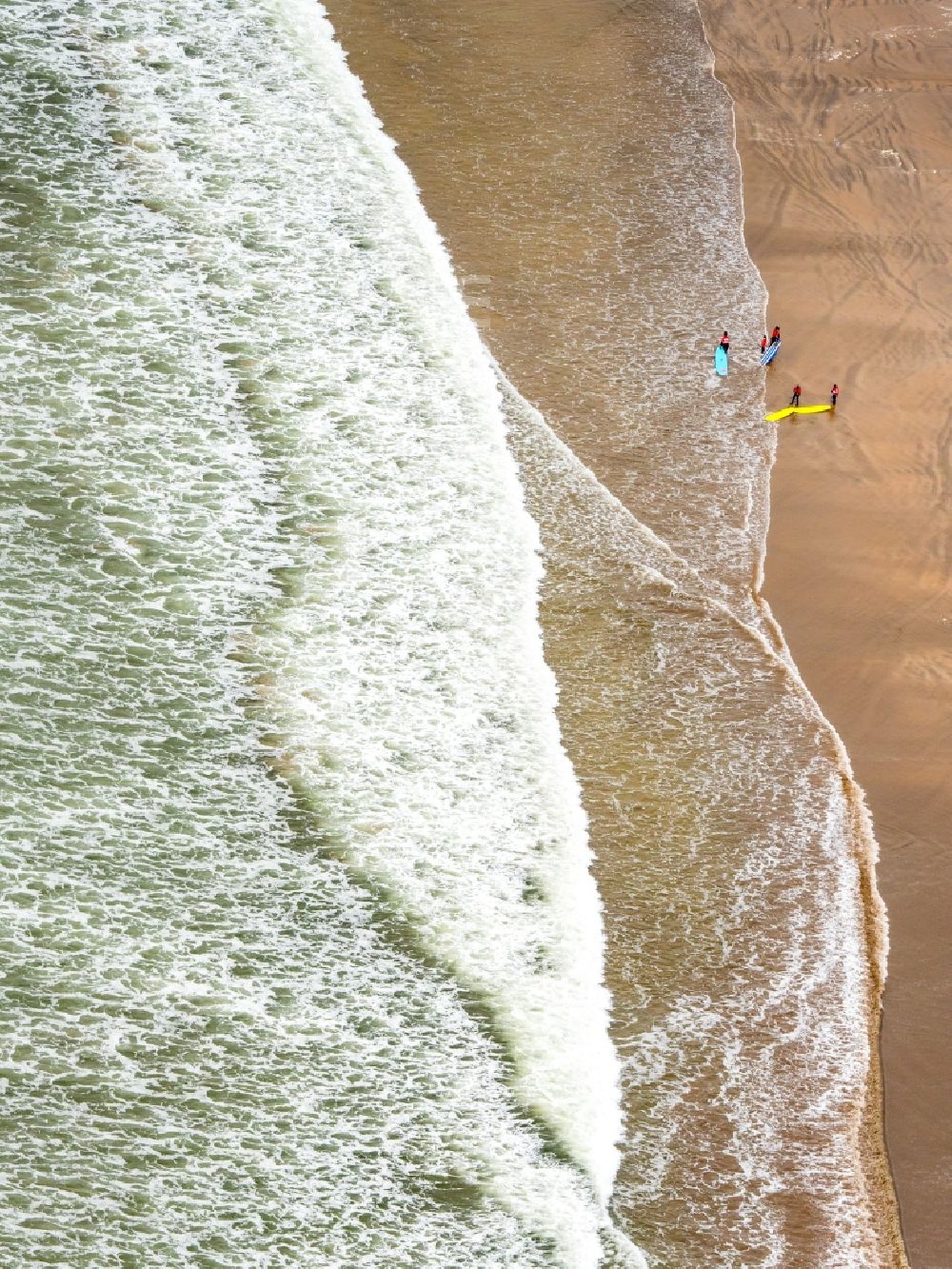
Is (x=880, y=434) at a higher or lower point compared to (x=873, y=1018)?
higher

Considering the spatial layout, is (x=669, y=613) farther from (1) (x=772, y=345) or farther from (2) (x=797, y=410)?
(1) (x=772, y=345)

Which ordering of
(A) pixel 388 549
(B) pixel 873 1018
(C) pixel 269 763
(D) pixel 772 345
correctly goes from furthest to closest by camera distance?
(D) pixel 772 345 → (A) pixel 388 549 → (C) pixel 269 763 → (B) pixel 873 1018

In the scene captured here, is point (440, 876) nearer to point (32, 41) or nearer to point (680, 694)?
point (680, 694)

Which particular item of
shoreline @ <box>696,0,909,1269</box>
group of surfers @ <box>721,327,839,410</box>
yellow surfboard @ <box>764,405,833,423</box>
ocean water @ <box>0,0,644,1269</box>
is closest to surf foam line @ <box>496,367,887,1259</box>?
shoreline @ <box>696,0,909,1269</box>

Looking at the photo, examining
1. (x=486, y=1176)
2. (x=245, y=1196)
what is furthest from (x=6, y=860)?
(x=486, y=1176)

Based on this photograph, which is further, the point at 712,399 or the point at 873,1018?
the point at 712,399

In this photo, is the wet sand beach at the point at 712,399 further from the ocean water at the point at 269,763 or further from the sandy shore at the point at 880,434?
the ocean water at the point at 269,763

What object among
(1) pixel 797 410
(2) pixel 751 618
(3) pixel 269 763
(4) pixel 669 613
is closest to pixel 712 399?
(1) pixel 797 410

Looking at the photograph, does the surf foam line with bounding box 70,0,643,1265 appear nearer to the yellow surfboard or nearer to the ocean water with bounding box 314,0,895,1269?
the ocean water with bounding box 314,0,895,1269

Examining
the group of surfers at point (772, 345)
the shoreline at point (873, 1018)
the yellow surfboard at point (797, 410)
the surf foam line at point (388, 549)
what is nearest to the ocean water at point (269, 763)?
the surf foam line at point (388, 549)
